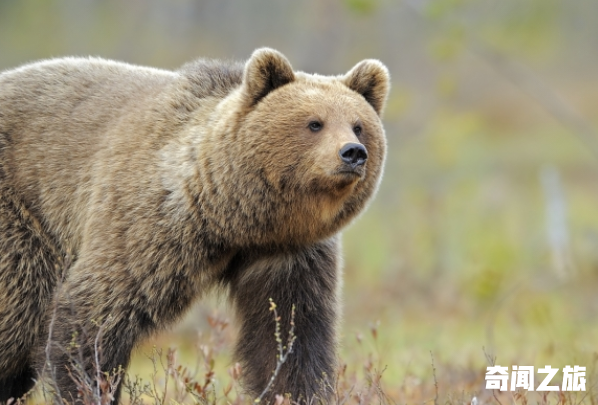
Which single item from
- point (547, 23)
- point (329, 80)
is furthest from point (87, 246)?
point (547, 23)

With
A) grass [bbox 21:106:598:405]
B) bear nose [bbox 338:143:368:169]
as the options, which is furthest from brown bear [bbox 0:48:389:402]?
grass [bbox 21:106:598:405]

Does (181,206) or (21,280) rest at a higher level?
(181,206)

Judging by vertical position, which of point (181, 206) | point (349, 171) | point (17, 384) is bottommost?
point (17, 384)

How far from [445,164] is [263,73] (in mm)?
11005

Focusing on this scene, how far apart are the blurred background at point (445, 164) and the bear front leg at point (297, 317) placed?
625 millimetres

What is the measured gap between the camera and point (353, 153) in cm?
554

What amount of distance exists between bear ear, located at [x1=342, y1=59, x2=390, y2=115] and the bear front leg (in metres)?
1.04

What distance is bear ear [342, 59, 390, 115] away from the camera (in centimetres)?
630

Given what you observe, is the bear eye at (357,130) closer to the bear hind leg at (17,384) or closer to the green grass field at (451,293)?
the green grass field at (451,293)

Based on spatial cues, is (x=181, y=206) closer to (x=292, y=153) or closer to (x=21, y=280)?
(x=292, y=153)

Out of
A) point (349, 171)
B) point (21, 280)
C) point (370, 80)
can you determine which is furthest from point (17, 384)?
point (370, 80)

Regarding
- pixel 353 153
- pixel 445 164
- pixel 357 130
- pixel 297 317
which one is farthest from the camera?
pixel 445 164

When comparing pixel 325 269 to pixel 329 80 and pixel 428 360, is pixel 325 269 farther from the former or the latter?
pixel 428 360

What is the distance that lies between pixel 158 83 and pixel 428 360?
15.3 feet
